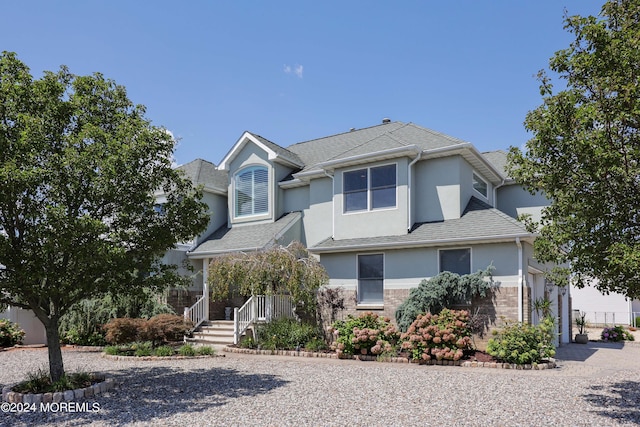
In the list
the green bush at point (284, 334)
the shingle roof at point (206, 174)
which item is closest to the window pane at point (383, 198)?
the green bush at point (284, 334)

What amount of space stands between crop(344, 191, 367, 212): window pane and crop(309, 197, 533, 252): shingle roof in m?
1.24

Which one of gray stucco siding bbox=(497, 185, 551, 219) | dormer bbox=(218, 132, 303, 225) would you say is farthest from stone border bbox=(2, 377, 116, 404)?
gray stucco siding bbox=(497, 185, 551, 219)

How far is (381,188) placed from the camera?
17.9 m

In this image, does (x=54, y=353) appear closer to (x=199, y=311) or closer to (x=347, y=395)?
(x=347, y=395)

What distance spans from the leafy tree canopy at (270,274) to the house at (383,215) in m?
1.25

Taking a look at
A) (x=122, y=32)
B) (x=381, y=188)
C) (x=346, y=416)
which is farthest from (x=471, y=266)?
(x=122, y=32)

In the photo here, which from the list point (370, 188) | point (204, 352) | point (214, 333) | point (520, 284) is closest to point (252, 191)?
point (370, 188)

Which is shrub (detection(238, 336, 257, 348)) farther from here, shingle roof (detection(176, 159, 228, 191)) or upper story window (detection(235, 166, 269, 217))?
shingle roof (detection(176, 159, 228, 191))

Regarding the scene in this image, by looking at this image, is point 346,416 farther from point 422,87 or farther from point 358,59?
point 358,59

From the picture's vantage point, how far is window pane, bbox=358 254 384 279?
17.2 meters

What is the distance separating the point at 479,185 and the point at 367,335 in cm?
788

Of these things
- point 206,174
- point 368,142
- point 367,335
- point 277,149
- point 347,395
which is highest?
point 277,149

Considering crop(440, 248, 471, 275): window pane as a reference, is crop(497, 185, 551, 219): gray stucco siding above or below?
above

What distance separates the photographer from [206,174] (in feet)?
76.8
